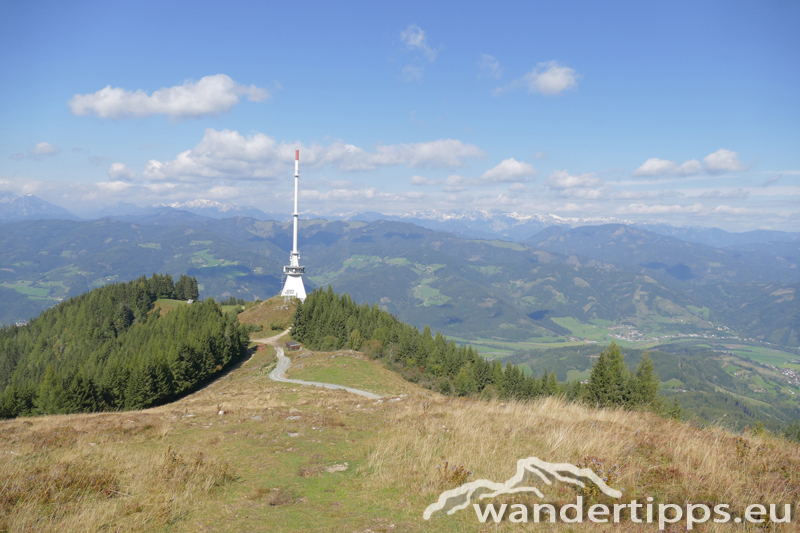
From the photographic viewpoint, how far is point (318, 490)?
366 inches

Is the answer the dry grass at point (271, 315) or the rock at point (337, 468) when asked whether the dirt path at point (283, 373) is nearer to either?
the dry grass at point (271, 315)

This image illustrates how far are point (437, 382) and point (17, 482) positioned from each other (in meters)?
62.6

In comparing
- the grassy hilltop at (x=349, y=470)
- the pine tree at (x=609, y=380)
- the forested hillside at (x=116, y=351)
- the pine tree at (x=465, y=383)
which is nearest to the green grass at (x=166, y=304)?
the forested hillside at (x=116, y=351)

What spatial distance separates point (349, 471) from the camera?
412 inches

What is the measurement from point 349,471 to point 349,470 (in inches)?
3.8

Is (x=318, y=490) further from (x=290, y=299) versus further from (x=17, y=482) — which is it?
(x=290, y=299)

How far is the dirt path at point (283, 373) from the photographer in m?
38.7

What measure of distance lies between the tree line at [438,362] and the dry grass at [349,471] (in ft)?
135

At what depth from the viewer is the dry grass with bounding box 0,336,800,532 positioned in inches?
295

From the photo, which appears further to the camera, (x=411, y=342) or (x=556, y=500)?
(x=411, y=342)

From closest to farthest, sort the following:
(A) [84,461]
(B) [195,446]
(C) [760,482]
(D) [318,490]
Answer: (C) [760,482]
(D) [318,490]
(A) [84,461]
(B) [195,446]

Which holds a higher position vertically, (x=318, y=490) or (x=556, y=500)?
(x=556, y=500)

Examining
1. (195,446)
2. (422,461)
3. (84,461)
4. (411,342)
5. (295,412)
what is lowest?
(411,342)

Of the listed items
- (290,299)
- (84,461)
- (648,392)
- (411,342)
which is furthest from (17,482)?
(290,299)
